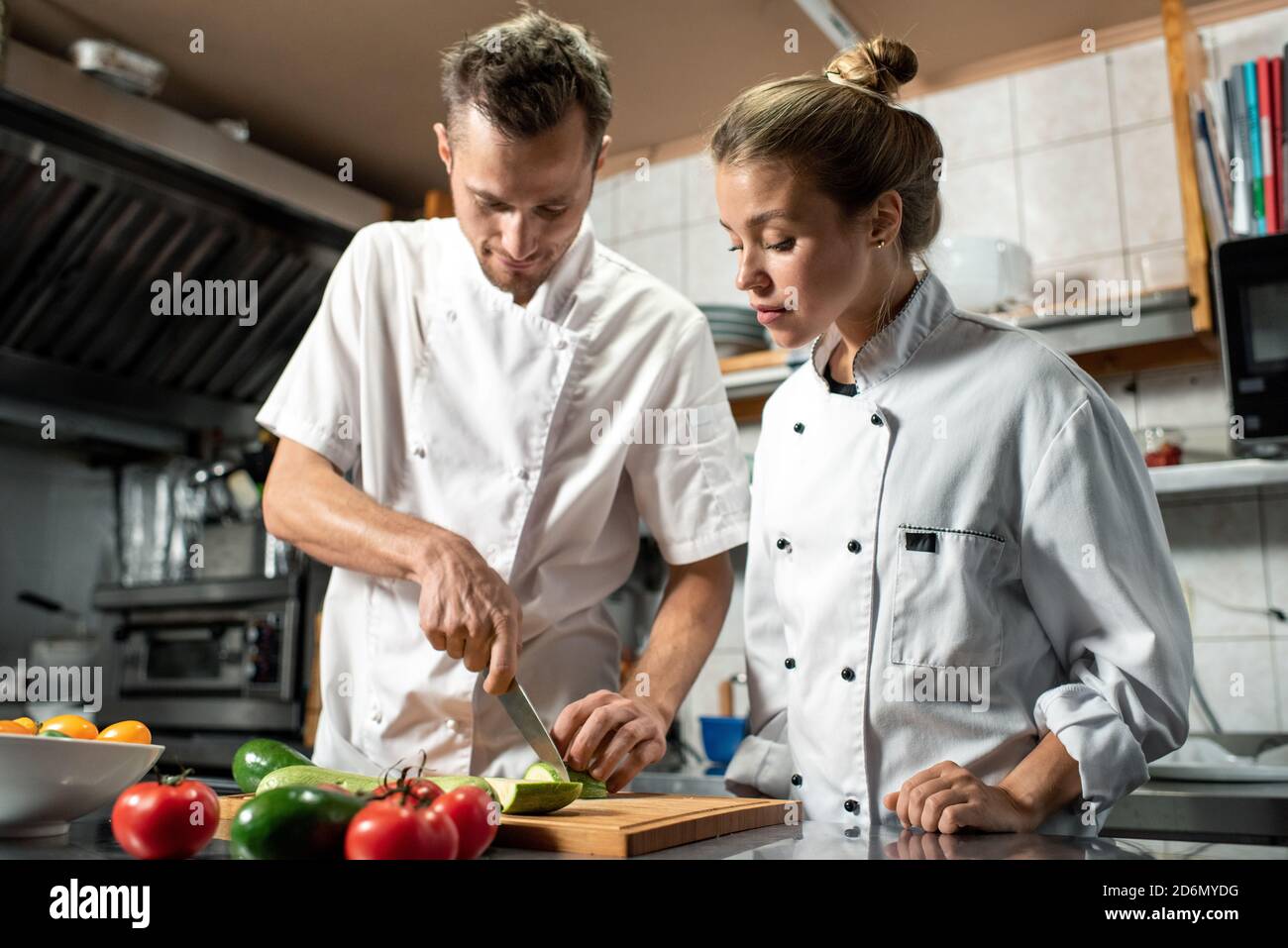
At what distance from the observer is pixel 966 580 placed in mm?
1096

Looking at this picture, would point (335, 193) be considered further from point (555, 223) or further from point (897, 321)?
point (897, 321)

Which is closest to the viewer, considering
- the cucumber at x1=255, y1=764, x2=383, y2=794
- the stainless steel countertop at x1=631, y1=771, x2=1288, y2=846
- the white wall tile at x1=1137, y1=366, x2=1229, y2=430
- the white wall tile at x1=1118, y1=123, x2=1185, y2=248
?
the cucumber at x1=255, y1=764, x2=383, y2=794

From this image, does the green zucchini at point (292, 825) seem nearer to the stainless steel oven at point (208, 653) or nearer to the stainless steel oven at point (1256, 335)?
the stainless steel oven at point (1256, 335)

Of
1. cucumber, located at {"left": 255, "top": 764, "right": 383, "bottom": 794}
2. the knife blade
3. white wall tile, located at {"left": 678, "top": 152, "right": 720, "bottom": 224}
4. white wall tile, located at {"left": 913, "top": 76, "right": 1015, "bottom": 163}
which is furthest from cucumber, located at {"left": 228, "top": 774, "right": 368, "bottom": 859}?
white wall tile, located at {"left": 678, "top": 152, "right": 720, "bottom": 224}

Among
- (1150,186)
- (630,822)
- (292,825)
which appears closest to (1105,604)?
(630,822)

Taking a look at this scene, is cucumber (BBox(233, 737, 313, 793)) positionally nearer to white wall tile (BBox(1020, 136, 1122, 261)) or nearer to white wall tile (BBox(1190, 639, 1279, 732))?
white wall tile (BBox(1190, 639, 1279, 732))

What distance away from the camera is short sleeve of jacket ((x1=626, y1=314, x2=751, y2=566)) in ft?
4.78

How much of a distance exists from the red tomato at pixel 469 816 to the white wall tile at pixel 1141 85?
2419 mm

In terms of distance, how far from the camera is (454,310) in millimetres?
1466

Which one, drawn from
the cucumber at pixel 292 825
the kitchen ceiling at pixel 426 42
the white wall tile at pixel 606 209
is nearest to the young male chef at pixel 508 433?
the cucumber at pixel 292 825

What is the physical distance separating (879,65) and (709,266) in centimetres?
197

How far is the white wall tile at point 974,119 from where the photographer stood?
2.79 m

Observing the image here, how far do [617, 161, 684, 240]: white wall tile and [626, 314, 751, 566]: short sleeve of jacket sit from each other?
1836 millimetres

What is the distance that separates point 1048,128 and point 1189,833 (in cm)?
165
